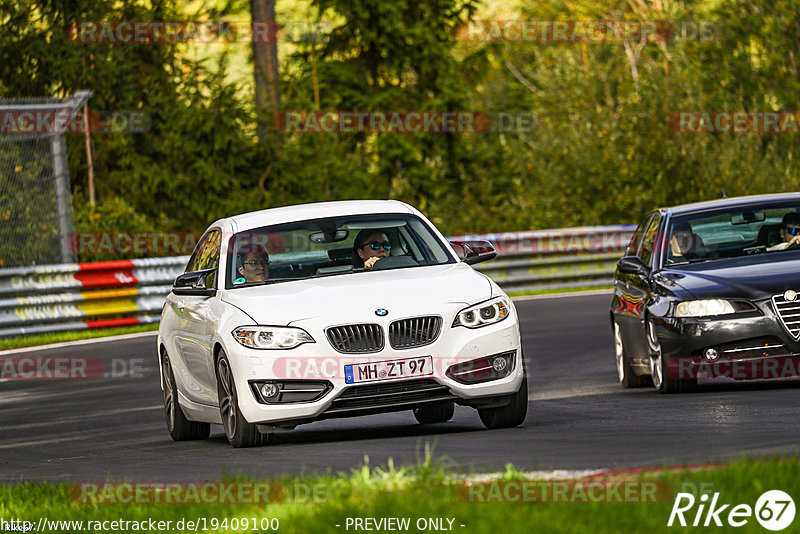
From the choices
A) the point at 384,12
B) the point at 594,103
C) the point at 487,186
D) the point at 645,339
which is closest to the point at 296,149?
the point at 594,103

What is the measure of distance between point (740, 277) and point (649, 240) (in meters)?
1.80

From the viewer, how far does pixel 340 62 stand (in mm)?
43344

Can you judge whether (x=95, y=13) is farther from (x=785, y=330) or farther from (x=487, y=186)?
(x=785, y=330)

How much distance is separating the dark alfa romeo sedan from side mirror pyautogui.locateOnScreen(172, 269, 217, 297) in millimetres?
3544

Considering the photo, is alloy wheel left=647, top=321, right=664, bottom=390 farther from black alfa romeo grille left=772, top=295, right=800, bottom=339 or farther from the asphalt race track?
black alfa romeo grille left=772, top=295, right=800, bottom=339

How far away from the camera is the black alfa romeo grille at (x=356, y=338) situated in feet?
31.1

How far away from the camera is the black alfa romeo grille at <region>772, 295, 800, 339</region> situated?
37.2 ft

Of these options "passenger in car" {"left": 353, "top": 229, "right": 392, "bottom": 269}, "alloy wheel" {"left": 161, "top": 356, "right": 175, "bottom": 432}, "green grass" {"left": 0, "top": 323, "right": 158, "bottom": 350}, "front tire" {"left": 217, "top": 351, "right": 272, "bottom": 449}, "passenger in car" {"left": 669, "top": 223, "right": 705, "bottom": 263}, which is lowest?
"green grass" {"left": 0, "top": 323, "right": 158, "bottom": 350}

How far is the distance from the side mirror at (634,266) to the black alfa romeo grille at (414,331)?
3630mm

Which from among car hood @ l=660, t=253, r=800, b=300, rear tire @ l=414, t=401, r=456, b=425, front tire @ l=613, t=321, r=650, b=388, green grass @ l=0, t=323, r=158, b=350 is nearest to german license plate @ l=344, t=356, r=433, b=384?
rear tire @ l=414, t=401, r=456, b=425

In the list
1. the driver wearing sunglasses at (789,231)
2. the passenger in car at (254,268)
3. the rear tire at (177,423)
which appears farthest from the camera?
the driver wearing sunglasses at (789,231)

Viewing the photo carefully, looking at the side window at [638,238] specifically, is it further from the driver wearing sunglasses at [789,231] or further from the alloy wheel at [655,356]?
the alloy wheel at [655,356]

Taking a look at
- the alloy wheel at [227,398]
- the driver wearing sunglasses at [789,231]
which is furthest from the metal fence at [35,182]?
the alloy wheel at [227,398]

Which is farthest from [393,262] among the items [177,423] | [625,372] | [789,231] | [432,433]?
[789,231]
